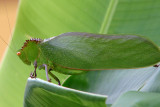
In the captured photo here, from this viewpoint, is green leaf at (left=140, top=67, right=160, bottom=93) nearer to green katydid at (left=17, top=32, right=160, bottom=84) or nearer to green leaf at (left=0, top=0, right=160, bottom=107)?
green katydid at (left=17, top=32, right=160, bottom=84)

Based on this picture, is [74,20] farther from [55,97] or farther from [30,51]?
[55,97]

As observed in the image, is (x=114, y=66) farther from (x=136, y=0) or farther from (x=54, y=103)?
(x=136, y=0)

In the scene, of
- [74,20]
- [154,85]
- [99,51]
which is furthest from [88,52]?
[74,20]

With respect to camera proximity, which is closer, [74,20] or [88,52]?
[88,52]

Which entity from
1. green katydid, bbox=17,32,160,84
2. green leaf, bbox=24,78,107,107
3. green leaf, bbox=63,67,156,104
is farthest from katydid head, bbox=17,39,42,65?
green leaf, bbox=24,78,107,107

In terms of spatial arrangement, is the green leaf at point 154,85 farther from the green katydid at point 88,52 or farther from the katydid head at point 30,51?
the katydid head at point 30,51

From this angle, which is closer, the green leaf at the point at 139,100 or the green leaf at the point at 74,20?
the green leaf at the point at 139,100

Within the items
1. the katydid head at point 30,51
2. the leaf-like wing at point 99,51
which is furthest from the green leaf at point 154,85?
the katydid head at point 30,51
